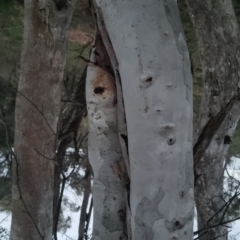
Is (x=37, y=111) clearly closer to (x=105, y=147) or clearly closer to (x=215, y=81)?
(x=105, y=147)

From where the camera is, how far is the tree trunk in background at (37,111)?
1262 millimetres

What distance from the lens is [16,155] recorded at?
51.1 inches

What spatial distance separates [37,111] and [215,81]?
2.72ft

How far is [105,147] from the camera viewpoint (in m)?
0.75

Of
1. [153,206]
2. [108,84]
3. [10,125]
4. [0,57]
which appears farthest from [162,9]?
[0,57]

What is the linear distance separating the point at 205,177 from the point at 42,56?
940 millimetres

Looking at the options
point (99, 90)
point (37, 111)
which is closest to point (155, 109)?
point (99, 90)

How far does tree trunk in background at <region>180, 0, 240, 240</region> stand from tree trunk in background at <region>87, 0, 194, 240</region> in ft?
3.58

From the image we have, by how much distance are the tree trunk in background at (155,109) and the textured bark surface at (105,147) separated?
0.08 meters

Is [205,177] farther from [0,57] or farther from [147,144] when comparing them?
[0,57]

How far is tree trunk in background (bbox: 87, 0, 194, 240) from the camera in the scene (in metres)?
0.62

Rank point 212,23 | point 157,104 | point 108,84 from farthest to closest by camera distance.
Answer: point 212,23 < point 108,84 < point 157,104

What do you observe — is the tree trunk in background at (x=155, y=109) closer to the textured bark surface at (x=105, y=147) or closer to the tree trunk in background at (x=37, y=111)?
the textured bark surface at (x=105, y=147)

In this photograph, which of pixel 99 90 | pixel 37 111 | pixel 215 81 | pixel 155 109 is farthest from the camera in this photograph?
pixel 215 81
